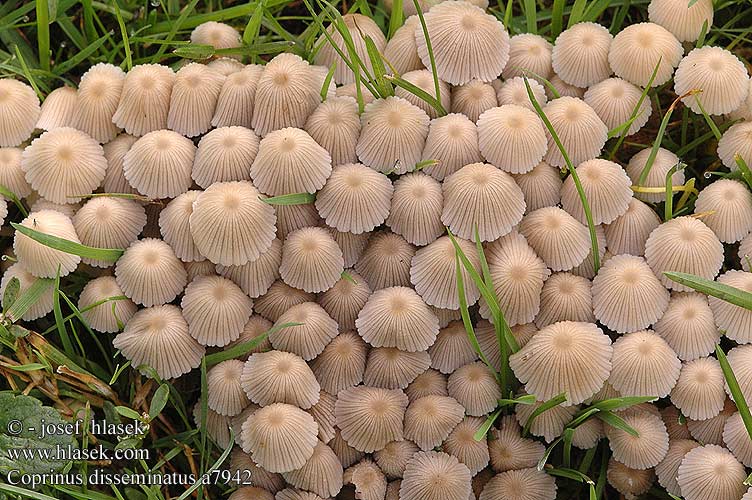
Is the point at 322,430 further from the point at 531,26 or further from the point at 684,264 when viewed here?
the point at 531,26

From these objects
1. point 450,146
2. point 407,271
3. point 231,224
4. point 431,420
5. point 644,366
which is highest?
point 450,146

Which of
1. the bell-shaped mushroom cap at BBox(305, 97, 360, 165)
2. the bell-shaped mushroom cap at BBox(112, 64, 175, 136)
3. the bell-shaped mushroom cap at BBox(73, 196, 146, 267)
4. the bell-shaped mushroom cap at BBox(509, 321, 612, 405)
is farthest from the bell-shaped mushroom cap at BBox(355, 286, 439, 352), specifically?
the bell-shaped mushroom cap at BBox(112, 64, 175, 136)

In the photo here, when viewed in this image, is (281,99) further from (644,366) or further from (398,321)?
(644,366)

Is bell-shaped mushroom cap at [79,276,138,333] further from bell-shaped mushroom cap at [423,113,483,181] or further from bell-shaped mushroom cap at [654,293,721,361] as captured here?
bell-shaped mushroom cap at [654,293,721,361]

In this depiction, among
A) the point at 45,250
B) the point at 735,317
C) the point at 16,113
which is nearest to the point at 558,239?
the point at 735,317

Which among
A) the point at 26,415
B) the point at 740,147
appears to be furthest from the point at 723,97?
the point at 26,415

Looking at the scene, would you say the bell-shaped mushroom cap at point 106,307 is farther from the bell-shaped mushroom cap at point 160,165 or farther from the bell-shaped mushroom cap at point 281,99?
the bell-shaped mushroom cap at point 281,99
